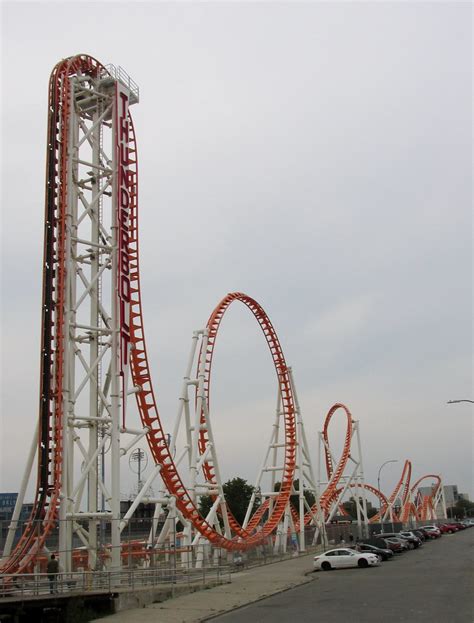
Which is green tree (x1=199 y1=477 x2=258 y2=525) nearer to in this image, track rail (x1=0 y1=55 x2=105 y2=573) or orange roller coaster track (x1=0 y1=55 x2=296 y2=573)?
orange roller coaster track (x1=0 y1=55 x2=296 y2=573)

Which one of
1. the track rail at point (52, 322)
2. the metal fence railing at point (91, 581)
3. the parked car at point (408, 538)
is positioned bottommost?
the parked car at point (408, 538)

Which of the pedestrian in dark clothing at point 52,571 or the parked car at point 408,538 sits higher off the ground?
the pedestrian in dark clothing at point 52,571

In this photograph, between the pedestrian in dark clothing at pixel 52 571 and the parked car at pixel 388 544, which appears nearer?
the pedestrian in dark clothing at pixel 52 571

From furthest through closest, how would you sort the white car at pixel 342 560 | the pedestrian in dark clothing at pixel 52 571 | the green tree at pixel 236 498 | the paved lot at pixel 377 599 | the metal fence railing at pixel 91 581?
1. the green tree at pixel 236 498
2. the white car at pixel 342 560
3. the pedestrian in dark clothing at pixel 52 571
4. the metal fence railing at pixel 91 581
5. the paved lot at pixel 377 599

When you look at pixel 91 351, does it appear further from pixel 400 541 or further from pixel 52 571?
pixel 400 541

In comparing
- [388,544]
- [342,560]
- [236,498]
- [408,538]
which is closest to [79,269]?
[342,560]

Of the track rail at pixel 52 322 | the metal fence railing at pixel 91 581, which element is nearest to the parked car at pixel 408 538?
the metal fence railing at pixel 91 581

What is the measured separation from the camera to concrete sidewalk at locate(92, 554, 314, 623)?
59.2ft

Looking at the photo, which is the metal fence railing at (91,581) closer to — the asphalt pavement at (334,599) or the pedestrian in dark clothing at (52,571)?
the pedestrian in dark clothing at (52,571)

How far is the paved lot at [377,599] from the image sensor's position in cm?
1631

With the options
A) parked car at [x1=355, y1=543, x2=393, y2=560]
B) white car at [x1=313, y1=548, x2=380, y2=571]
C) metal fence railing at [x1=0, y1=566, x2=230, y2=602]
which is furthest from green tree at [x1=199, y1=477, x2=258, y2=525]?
metal fence railing at [x1=0, y1=566, x2=230, y2=602]

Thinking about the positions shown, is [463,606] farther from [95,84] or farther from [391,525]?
[391,525]

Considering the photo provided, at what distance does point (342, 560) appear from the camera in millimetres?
31141

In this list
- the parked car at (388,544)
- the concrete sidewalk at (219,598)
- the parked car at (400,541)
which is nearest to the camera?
the concrete sidewalk at (219,598)
